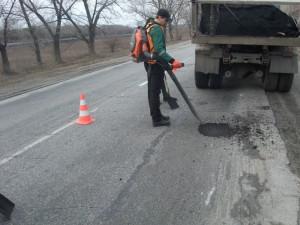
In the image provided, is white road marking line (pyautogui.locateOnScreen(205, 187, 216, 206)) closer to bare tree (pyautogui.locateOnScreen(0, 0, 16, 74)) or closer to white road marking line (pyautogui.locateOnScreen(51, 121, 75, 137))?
white road marking line (pyautogui.locateOnScreen(51, 121, 75, 137))

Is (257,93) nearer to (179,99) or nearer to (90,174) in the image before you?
(179,99)

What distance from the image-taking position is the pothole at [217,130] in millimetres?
5559

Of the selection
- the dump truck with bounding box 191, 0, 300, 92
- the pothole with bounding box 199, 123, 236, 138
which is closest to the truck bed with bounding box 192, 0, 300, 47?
the dump truck with bounding box 191, 0, 300, 92

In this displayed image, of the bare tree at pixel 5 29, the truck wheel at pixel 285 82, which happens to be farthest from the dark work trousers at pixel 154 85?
the bare tree at pixel 5 29

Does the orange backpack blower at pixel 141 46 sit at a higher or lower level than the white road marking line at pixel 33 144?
higher

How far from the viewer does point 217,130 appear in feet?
18.9

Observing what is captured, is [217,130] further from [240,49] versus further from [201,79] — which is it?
[201,79]

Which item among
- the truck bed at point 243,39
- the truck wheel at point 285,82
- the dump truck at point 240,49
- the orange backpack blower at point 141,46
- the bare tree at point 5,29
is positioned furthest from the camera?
the bare tree at point 5,29

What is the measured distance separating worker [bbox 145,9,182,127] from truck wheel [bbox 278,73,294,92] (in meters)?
3.38

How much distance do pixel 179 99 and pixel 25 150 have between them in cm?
381

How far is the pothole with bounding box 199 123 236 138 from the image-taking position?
18.2 ft

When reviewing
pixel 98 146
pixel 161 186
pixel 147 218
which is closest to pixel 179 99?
pixel 98 146

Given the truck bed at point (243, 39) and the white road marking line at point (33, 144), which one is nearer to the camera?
the white road marking line at point (33, 144)

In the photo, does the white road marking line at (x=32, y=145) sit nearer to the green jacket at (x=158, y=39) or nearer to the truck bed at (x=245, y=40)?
the green jacket at (x=158, y=39)
